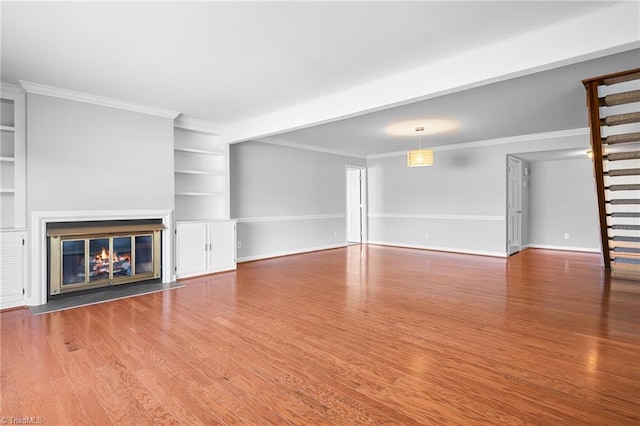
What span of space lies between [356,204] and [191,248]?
17.9 feet

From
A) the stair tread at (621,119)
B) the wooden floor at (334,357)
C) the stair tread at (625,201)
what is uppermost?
the stair tread at (621,119)

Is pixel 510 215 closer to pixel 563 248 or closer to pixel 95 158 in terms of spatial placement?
pixel 563 248

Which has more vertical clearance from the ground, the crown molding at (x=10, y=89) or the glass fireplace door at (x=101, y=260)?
the crown molding at (x=10, y=89)

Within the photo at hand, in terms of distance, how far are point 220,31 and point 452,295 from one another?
12.3ft

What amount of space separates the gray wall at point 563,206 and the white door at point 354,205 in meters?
4.30

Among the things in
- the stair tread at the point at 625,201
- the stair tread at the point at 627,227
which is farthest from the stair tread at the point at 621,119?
the stair tread at the point at 627,227

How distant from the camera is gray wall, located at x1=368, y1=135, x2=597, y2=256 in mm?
7062

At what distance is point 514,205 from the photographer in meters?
7.45

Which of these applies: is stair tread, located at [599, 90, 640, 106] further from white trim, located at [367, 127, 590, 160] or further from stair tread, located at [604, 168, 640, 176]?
white trim, located at [367, 127, 590, 160]

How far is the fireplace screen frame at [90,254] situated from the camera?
12.8 feet

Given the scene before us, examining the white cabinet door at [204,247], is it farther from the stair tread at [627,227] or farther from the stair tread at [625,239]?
the stair tread at [625,239]

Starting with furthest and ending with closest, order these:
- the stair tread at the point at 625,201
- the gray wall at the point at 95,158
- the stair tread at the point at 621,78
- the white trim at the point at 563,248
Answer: the white trim at the point at 563,248 → the gray wall at the point at 95,158 → the stair tread at the point at 625,201 → the stair tread at the point at 621,78

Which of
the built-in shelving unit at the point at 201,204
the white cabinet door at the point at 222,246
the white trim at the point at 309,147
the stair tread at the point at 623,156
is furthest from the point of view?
the white trim at the point at 309,147

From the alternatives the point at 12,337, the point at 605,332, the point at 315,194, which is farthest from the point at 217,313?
the point at 315,194
